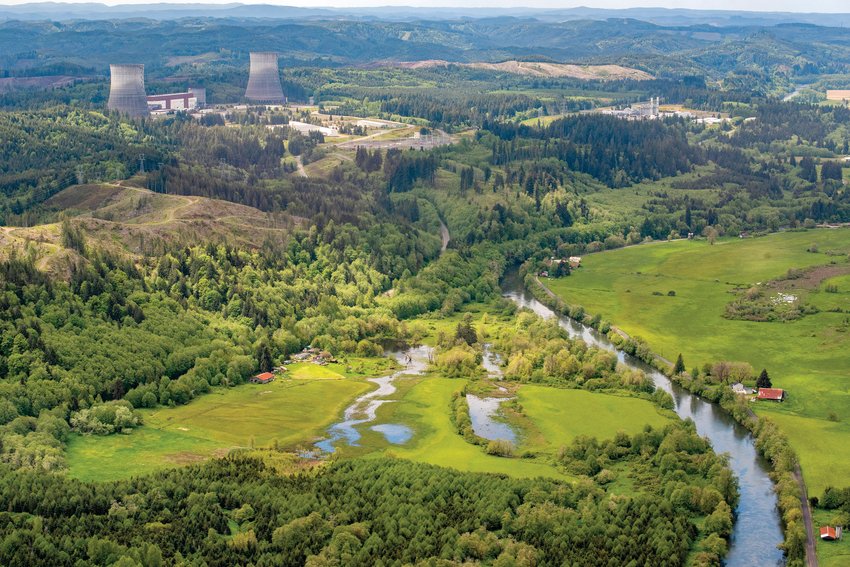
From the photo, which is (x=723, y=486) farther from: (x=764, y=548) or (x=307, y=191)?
(x=307, y=191)

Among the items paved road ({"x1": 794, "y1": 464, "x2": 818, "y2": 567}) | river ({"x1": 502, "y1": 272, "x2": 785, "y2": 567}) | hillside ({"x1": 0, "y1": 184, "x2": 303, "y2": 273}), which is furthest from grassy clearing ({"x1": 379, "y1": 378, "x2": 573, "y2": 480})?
hillside ({"x1": 0, "y1": 184, "x2": 303, "y2": 273})

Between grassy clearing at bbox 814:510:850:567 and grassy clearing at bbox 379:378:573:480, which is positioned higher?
grassy clearing at bbox 814:510:850:567

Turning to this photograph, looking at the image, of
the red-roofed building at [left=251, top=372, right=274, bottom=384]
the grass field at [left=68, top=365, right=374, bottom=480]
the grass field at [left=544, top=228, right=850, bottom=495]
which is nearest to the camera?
the grass field at [left=68, top=365, right=374, bottom=480]

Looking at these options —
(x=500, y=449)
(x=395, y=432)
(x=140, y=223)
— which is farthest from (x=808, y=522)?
(x=140, y=223)

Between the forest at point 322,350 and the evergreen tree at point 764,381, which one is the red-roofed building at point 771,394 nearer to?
the evergreen tree at point 764,381

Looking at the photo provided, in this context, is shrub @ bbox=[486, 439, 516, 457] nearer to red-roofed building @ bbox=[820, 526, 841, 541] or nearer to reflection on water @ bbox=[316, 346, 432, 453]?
reflection on water @ bbox=[316, 346, 432, 453]

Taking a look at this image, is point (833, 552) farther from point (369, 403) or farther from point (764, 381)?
point (369, 403)

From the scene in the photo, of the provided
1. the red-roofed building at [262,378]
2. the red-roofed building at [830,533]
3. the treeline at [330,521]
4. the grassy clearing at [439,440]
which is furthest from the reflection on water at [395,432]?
the red-roofed building at [830,533]
